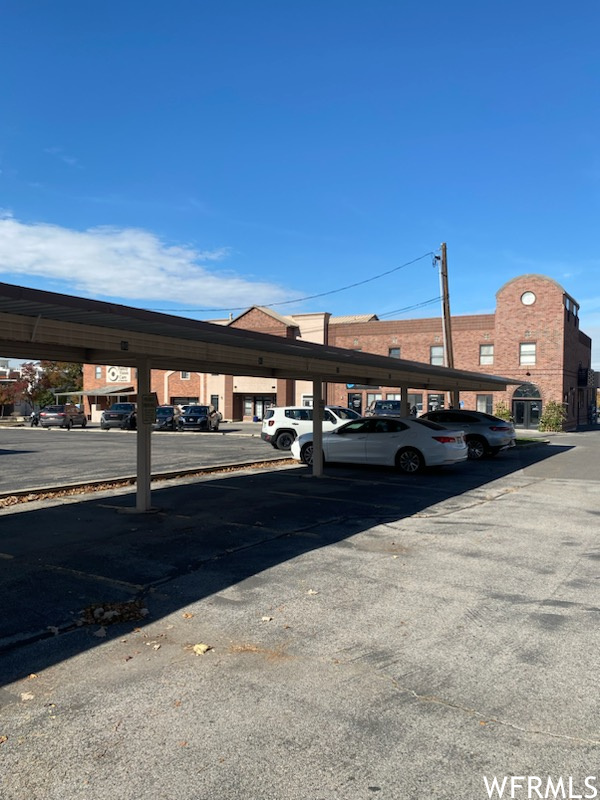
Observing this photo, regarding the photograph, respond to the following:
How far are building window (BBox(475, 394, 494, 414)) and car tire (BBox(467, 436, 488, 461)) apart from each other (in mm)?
24291

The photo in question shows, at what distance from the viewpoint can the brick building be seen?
139ft

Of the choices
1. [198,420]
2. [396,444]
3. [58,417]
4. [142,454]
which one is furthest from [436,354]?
[142,454]

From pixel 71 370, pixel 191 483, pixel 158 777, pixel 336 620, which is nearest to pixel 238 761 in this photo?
pixel 158 777

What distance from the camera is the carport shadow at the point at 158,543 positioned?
5.28 meters

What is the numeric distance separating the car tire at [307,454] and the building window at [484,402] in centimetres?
2975

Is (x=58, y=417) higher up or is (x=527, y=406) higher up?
Result: (x=527, y=406)

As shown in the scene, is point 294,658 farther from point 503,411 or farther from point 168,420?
point 503,411

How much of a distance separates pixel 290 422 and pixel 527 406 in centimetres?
2550

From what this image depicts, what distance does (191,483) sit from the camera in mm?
13992

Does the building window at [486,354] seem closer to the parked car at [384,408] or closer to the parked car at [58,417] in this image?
the parked car at [384,408]

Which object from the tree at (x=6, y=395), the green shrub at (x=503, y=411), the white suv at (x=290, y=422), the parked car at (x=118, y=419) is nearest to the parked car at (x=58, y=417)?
the parked car at (x=118, y=419)

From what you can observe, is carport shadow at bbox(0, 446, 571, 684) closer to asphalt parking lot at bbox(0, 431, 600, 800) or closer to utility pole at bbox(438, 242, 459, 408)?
asphalt parking lot at bbox(0, 431, 600, 800)

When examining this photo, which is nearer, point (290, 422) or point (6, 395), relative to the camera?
point (290, 422)

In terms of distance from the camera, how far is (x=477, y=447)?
21297mm
